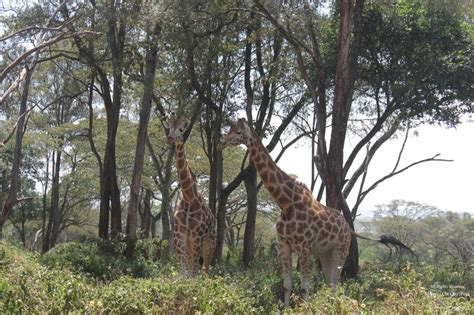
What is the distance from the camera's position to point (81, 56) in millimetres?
16094

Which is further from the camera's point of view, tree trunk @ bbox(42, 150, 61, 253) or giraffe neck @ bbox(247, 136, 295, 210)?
tree trunk @ bbox(42, 150, 61, 253)

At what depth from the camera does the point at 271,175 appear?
30.6 feet

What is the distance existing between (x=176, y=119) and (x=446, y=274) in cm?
831

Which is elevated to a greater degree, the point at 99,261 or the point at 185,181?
the point at 185,181

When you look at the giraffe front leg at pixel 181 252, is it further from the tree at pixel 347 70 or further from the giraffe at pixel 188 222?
the tree at pixel 347 70

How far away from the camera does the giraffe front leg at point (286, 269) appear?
8578 mm

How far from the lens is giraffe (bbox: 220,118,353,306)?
8.86 meters

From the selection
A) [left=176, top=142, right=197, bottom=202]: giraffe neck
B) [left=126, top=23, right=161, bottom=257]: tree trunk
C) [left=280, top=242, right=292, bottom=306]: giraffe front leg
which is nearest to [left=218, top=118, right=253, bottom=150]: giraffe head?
[left=176, top=142, right=197, bottom=202]: giraffe neck

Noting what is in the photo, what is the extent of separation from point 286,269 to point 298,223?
741mm

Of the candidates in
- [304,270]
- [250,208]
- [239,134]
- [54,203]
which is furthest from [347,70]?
[54,203]

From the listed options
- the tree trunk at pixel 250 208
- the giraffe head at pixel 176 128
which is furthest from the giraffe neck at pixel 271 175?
the tree trunk at pixel 250 208

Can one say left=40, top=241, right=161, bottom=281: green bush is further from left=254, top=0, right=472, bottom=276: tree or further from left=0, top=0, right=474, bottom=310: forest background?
left=254, top=0, right=472, bottom=276: tree

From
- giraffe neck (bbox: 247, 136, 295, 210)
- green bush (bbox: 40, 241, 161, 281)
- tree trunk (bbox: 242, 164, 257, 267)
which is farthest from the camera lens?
tree trunk (bbox: 242, 164, 257, 267)

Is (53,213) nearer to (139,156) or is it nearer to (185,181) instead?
(139,156)
